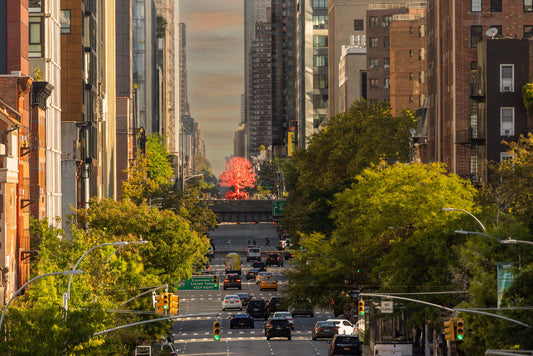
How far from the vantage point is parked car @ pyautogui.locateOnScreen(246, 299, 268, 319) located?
104m

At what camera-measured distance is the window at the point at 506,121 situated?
99.7 m

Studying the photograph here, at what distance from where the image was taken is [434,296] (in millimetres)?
69812

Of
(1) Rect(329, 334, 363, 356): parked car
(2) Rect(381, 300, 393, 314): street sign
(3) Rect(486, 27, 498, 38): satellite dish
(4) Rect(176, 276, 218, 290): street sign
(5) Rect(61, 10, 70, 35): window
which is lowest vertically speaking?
(1) Rect(329, 334, 363, 356): parked car

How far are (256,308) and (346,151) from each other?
104 feet

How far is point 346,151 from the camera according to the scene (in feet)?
430

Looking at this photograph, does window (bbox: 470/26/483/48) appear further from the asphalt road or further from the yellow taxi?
the yellow taxi

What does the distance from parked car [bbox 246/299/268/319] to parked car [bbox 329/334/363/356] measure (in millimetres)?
33293

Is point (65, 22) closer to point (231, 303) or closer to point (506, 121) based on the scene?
point (231, 303)

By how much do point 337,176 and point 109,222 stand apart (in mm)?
48174

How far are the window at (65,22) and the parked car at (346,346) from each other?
51425 millimetres

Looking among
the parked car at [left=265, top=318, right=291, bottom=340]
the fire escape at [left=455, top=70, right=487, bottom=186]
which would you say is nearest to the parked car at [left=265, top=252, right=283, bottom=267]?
the fire escape at [left=455, top=70, right=487, bottom=186]

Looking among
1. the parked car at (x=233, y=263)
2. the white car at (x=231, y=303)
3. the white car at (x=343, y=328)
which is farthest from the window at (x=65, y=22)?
the parked car at (x=233, y=263)

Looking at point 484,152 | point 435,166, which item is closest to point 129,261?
point 435,166

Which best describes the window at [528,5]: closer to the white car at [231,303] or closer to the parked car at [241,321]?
the white car at [231,303]
